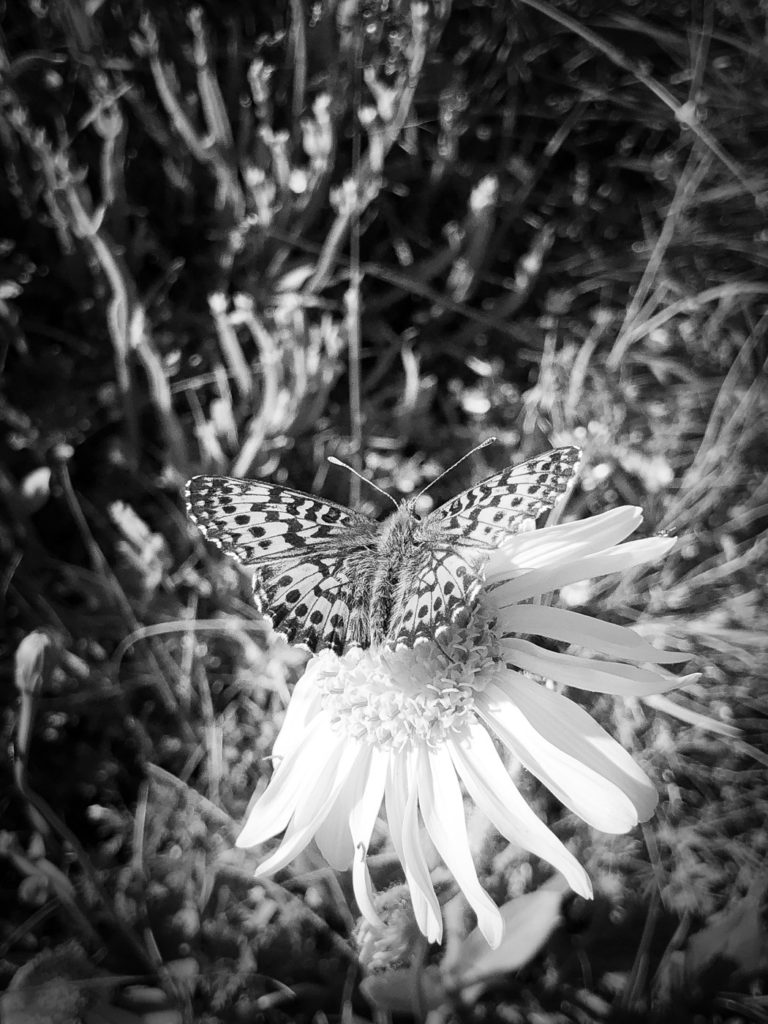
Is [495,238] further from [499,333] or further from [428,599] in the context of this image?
[428,599]

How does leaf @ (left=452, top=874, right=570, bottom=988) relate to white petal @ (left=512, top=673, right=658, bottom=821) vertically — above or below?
below

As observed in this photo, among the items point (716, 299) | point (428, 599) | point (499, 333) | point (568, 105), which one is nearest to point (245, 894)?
point (428, 599)

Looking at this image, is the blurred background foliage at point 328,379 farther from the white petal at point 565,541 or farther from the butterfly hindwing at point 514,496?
the butterfly hindwing at point 514,496

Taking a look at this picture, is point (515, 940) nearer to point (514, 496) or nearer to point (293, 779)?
point (293, 779)

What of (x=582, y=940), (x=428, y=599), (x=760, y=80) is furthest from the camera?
(x=760, y=80)

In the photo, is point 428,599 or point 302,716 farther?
point 302,716

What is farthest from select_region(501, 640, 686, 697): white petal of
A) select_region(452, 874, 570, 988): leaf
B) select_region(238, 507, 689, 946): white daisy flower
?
select_region(452, 874, 570, 988): leaf

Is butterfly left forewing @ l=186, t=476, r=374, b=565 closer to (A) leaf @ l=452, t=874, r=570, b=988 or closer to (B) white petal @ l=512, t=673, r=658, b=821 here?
→ (B) white petal @ l=512, t=673, r=658, b=821
